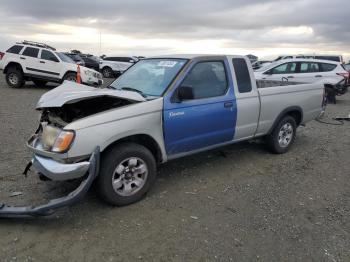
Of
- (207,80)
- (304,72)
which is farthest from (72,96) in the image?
(304,72)

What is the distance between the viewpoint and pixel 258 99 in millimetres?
5727

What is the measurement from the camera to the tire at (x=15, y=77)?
1597 centimetres

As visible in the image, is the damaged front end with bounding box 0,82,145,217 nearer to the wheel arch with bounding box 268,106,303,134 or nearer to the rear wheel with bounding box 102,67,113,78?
the wheel arch with bounding box 268,106,303,134

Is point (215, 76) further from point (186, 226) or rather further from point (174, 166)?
point (186, 226)

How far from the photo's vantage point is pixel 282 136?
21.5 feet

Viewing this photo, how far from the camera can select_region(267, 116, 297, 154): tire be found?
6.34 metres

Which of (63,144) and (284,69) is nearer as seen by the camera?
(63,144)

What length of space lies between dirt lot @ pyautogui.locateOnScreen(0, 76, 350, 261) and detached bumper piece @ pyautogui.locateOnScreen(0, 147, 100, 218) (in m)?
0.18

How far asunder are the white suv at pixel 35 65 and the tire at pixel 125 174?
11.9 meters

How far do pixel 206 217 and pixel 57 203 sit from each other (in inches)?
62.9

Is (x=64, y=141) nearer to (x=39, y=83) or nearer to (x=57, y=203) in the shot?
(x=57, y=203)

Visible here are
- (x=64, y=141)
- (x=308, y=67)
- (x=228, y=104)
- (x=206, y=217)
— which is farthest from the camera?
(x=308, y=67)

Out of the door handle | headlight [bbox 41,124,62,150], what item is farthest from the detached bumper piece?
the door handle

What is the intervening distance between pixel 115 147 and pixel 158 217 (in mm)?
922
